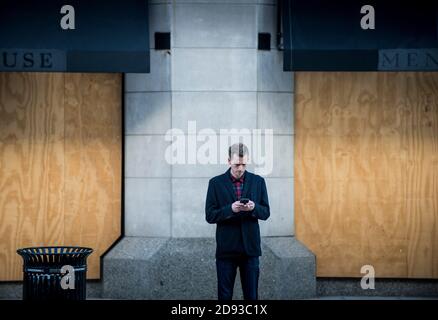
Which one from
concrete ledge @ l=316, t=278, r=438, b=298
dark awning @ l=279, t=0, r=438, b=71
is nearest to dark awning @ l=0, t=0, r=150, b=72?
dark awning @ l=279, t=0, r=438, b=71

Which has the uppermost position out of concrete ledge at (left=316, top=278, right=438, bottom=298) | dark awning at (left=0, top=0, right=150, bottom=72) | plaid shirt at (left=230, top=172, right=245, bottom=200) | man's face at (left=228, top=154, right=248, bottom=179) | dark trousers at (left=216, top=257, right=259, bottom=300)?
dark awning at (left=0, top=0, right=150, bottom=72)

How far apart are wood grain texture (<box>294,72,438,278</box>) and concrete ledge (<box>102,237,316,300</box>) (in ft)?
2.53

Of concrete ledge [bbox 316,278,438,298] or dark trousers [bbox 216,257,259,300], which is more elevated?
dark trousers [bbox 216,257,259,300]

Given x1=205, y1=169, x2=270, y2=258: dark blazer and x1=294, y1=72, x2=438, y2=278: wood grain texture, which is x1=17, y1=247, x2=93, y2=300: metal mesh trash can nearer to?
x1=205, y1=169, x2=270, y2=258: dark blazer

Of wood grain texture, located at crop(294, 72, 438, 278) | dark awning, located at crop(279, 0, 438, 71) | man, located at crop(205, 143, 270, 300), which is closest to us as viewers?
man, located at crop(205, 143, 270, 300)

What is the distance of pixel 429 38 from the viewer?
1208cm

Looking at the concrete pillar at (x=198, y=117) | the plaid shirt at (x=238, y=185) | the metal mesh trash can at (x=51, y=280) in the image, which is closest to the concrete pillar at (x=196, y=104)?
the concrete pillar at (x=198, y=117)

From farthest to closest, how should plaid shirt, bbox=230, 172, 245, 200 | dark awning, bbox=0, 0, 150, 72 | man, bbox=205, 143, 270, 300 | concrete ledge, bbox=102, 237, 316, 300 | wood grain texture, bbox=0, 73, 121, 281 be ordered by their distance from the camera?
wood grain texture, bbox=0, 73, 121, 281 < concrete ledge, bbox=102, 237, 316, 300 < dark awning, bbox=0, 0, 150, 72 < plaid shirt, bbox=230, 172, 245, 200 < man, bbox=205, 143, 270, 300

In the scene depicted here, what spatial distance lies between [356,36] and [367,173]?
2.11m

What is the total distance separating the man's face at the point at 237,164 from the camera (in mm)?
9180

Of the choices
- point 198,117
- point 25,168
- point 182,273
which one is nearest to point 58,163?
point 25,168

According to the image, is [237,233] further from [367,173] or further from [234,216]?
[367,173]

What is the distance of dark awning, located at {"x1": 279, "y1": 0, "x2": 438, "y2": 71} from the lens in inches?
468

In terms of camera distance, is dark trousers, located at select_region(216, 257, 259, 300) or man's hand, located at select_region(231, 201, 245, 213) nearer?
man's hand, located at select_region(231, 201, 245, 213)
